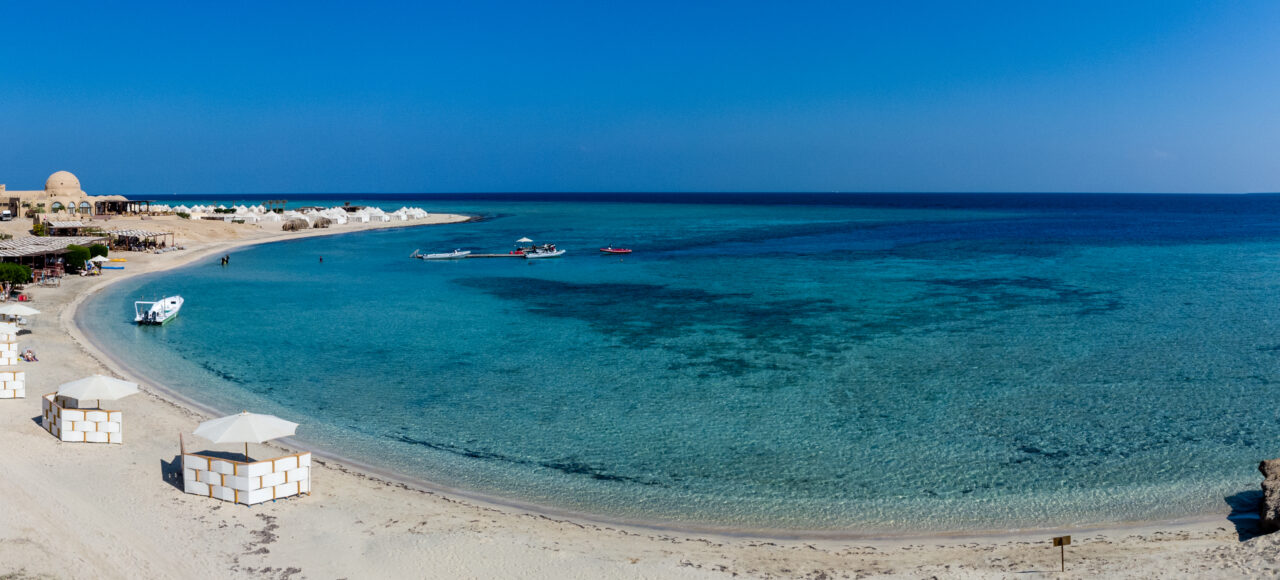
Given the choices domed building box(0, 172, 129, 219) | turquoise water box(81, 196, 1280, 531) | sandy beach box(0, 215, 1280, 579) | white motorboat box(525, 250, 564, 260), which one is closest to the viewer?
sandy beach box(0, 215, 1280, 579)

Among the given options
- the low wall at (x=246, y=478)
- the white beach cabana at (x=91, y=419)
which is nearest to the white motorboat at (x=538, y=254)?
the white beach cabana at (x=91, y=419)

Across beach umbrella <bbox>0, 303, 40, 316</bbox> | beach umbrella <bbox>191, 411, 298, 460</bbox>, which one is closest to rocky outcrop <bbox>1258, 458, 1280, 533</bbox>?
beach umbrella <bbox>191, 411, 298, 460</bbox>

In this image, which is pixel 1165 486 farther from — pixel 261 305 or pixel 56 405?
pixel 261 305

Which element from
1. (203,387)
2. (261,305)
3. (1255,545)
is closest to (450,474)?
(203,387)

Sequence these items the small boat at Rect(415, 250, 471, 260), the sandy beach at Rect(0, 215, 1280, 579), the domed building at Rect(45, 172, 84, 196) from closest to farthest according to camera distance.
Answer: the sandy beach at Rect(0, 215, 1280, 579) → the small boat at Rect(415, 250, 471, 260) → the domed building at Rect(45, 172, 84, 196)

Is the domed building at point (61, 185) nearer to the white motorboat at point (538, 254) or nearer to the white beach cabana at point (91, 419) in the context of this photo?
the white motorboat at point (538, 254)

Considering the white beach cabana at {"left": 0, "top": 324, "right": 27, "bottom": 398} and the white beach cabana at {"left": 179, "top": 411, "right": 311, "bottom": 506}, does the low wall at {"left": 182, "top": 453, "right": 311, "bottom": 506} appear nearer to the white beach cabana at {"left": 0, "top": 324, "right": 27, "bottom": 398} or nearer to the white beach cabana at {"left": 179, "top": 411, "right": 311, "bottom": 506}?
the white beach cabana at {"left": 179, "top": 411, "right": 311, "bottom": 506}
